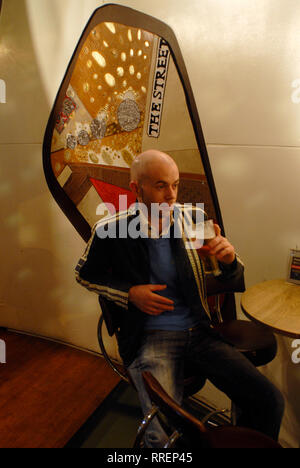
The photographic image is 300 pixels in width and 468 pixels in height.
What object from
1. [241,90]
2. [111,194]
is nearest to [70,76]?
[111,194]

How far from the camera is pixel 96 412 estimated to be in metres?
2.05

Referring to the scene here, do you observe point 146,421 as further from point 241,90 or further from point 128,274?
point 241,90

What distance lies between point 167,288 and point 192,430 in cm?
76

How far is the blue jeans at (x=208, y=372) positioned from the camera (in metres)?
1.14

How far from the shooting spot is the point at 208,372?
1283 mm

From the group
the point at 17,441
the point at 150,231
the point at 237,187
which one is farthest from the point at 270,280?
the point at 17,441

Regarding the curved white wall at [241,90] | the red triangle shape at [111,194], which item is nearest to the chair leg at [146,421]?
the curved white wall at [241,90]

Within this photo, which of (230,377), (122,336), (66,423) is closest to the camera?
(230,377)

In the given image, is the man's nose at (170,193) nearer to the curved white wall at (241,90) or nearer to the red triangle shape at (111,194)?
the curved white wall at (241,90)

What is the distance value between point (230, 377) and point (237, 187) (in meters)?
1.14

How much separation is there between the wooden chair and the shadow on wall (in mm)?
2181

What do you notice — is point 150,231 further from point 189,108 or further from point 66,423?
point 66,423

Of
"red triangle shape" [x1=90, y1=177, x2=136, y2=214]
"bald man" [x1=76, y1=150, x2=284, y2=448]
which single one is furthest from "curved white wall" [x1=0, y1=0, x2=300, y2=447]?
"red triangle shape" [x1=90, y1=177, x2=136, y2=214]

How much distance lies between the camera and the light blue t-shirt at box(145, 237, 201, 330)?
1.41 m
